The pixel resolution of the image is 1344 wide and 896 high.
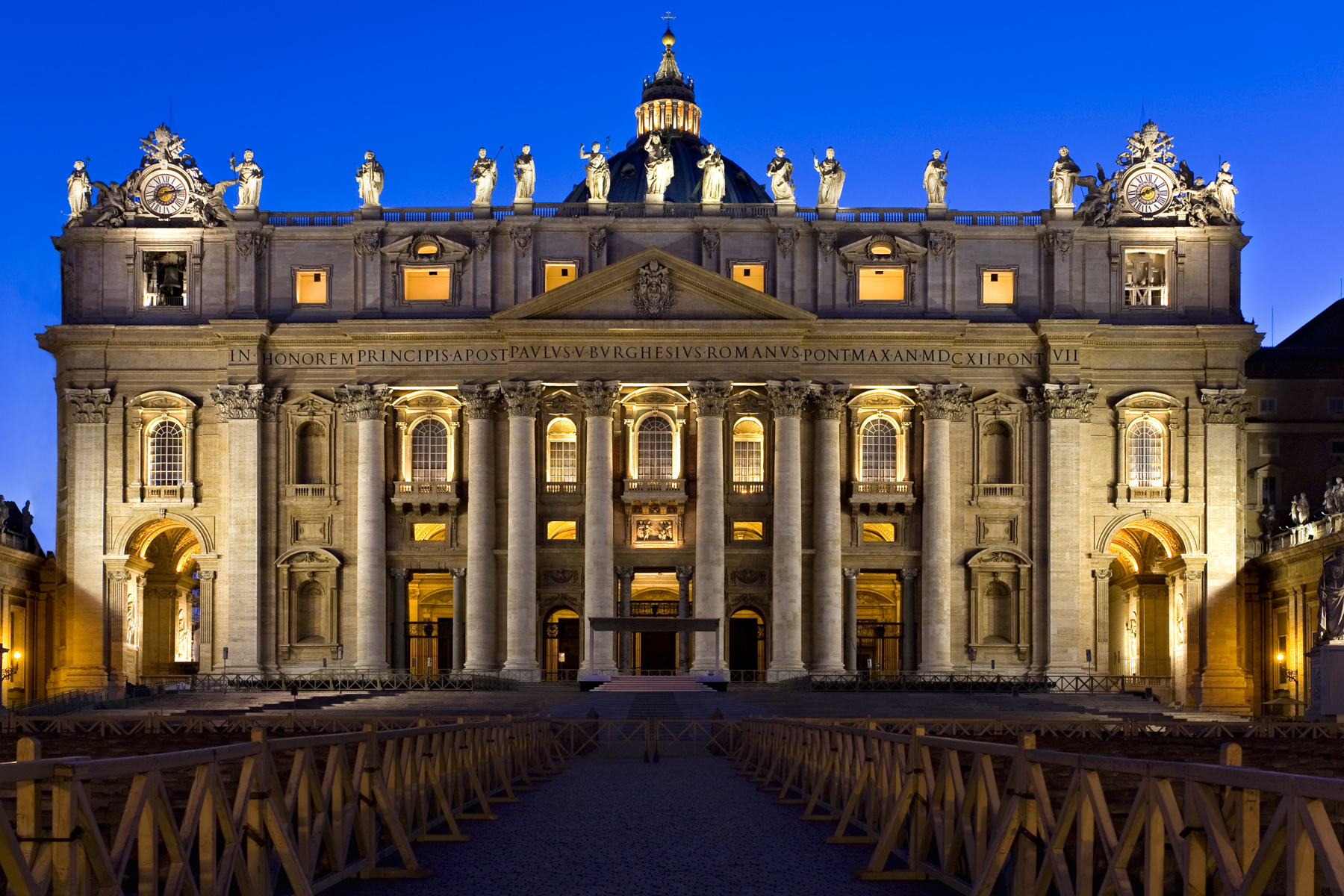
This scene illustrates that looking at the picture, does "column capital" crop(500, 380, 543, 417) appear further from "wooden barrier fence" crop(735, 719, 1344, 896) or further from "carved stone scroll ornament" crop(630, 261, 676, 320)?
"wooden barrier fence" crop(735, 719, 1344, 896)

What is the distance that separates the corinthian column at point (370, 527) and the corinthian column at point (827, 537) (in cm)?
1863

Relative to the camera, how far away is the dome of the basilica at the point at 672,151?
97.1 m

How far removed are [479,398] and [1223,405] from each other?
32.3 metres

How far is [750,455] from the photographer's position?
239 feet

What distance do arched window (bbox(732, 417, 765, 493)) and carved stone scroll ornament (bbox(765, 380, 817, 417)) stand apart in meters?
2.59

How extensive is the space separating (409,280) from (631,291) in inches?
408

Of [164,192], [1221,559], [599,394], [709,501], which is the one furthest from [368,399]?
[1221,559]

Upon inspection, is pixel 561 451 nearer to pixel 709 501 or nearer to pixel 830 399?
pixel 709 501

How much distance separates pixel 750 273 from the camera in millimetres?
72312

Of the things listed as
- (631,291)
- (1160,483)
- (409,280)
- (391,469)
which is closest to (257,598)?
(391,469)

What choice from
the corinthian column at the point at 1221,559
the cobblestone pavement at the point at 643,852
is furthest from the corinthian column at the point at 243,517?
the cobblestone pavement at the point at 643,852

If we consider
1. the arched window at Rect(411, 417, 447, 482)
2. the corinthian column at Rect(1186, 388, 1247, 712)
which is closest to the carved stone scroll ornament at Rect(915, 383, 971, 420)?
the corinthian column at Rect(1186, 388, 1247, 712)

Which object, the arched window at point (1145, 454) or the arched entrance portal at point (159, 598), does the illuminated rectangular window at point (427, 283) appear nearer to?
the arched entrance portal at point (159, 598)

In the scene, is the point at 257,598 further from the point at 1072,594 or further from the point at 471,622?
the point at 1072,594
